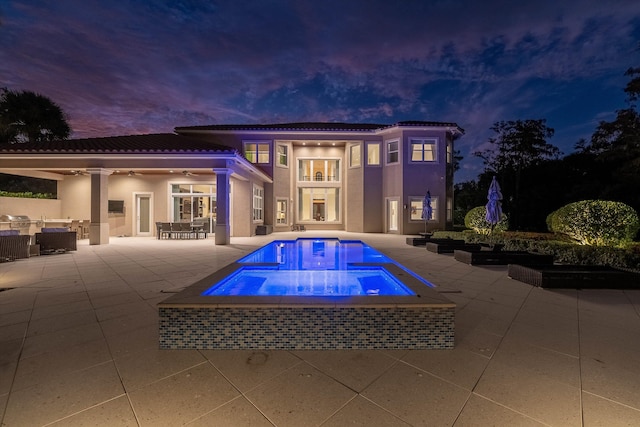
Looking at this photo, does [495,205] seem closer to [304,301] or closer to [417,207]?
[417,207]

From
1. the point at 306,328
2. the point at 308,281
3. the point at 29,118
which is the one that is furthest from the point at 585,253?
the point at 29,118

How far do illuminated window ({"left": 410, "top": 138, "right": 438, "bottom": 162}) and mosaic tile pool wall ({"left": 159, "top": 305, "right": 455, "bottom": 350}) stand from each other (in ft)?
52.9

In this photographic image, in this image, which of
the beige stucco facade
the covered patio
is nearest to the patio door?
the beige stucco facade

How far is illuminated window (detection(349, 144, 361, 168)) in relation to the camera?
18.7 m

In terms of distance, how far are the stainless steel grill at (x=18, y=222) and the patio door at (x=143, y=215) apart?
4332 mm

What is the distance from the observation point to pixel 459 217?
78.7 ft

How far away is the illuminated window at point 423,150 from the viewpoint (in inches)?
688

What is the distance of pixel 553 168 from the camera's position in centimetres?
2206

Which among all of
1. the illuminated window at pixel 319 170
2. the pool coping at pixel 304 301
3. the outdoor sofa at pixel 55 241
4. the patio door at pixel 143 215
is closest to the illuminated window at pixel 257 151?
the illuminated window at pixel 319 170

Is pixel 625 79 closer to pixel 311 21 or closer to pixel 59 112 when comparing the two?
pixel 311 21

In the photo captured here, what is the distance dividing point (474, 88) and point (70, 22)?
163 feet

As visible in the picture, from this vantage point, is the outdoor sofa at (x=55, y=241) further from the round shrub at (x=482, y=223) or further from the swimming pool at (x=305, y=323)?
the round shrub at (x=482, y=223)

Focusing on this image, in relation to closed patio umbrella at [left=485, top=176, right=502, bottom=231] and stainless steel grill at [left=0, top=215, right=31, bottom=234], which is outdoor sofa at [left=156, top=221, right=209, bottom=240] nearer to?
stainless steel grill at [left=0, top=215, right=31, bottom=234]

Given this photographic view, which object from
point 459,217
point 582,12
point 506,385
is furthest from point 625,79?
point 506,385
